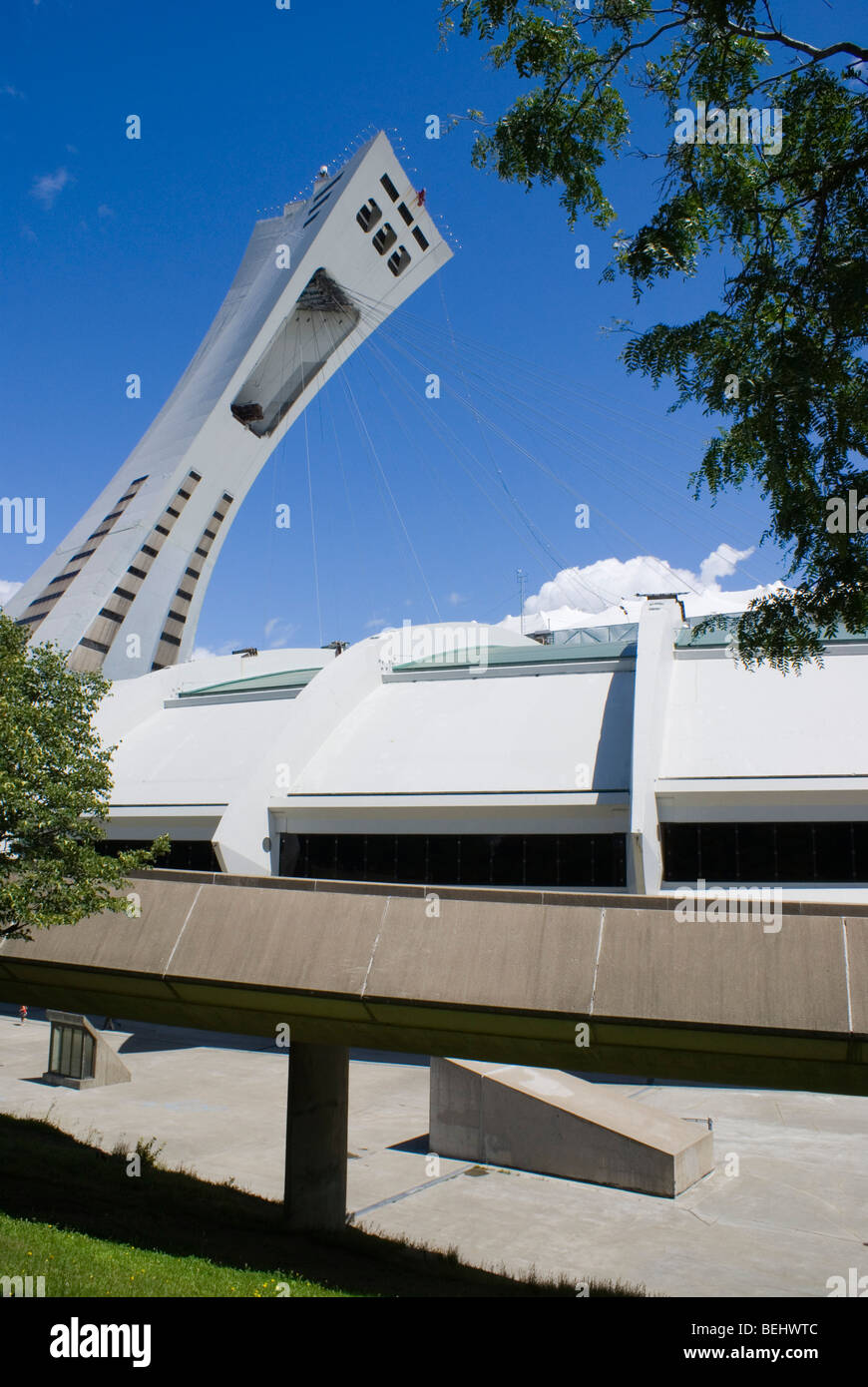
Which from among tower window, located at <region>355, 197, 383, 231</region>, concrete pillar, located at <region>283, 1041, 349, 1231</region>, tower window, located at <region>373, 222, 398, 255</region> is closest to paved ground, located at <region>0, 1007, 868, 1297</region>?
concrete pillar, located at <region>283, 1041, 349, 1231</region>

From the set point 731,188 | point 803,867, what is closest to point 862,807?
point 803,867

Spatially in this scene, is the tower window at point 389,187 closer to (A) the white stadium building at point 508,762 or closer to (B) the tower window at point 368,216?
(B) the tower window at point 368,216

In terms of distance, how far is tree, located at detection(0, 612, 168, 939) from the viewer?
499 inches

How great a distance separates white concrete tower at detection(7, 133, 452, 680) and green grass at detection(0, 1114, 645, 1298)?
32675 millimetres

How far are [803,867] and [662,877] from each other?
10.7 feet

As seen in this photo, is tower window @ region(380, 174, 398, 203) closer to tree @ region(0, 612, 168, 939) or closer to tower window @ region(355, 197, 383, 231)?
tower window @ region(355, 197, 383, 231)

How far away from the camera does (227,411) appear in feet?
175

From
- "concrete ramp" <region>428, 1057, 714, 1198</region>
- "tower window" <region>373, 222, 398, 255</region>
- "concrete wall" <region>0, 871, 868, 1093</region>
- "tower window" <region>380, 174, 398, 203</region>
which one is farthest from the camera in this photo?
"tower window" <region>373, 222, 398, 255</region>

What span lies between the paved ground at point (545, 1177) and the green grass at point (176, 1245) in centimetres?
141

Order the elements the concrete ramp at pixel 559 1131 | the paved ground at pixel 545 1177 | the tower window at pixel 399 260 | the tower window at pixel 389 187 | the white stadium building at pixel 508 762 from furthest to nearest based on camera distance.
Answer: the tower window at pixel 399 260 → the tower window at pixel 389 187 → the white stadium building at pixel 508 762 → the concrete ramp at pixel 559 1131 → the paved ground at pixel 545 1177

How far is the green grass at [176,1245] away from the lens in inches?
370

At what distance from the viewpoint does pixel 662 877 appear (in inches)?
885

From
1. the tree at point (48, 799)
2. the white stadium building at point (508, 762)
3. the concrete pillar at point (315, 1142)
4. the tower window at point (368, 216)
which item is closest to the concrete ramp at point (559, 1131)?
the white stadium building at point (508, 762)
